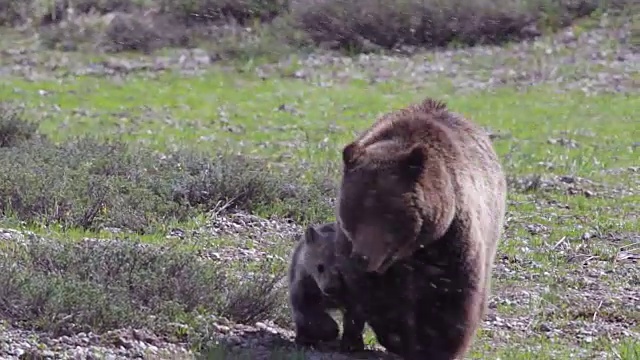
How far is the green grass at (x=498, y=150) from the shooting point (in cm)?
800

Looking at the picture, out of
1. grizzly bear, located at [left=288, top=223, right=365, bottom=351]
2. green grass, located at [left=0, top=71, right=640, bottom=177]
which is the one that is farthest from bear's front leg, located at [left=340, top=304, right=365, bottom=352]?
green grass, located at [left=0, top=71, right=640, bottom=177]

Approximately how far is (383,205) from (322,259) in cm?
96

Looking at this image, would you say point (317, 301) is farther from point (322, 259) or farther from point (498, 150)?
point (498, 150)

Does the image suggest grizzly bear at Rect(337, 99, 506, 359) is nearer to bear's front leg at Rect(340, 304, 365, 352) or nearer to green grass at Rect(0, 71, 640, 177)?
bear's front leg at Rect(340, 304, 365, 352)

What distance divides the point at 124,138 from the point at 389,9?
11.8 meters

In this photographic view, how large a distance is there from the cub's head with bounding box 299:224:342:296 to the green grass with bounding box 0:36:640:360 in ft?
2.36

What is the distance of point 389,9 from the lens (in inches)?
1034

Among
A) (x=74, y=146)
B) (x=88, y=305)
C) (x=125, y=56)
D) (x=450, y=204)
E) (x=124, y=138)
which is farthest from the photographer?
(x=125, y=56)

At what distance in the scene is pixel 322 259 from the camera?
21.4 ft

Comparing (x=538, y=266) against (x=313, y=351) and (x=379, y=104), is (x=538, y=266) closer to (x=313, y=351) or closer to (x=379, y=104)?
(x=313, y=351)

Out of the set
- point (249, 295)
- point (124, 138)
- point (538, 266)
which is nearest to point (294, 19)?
point (124, 138)

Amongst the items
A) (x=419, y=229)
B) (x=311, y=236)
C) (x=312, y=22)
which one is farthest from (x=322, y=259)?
(x=312, y=22)

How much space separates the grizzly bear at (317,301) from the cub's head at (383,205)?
2.29ft

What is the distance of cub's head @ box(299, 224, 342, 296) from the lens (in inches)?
250
